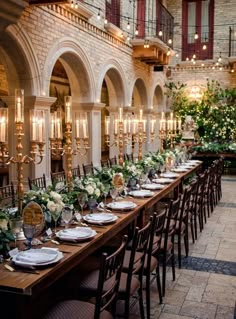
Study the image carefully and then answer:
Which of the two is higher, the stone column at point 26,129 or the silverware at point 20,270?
the stone column at point 26,129

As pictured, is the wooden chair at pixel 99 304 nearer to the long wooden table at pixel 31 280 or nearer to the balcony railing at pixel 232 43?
the long wooden table at pixel 31 280

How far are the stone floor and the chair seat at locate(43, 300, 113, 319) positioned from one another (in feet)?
3.65

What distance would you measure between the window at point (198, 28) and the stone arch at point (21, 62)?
1139 centimetres

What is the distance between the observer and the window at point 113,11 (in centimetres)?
1145

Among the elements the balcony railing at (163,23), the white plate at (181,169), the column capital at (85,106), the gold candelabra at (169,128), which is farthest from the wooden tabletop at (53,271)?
the balcony railing at (163,23)

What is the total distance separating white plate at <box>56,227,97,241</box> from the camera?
3.37 meters

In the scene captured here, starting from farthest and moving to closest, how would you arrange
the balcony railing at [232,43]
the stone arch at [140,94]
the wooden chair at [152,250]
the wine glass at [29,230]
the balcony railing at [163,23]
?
the balcony railing at [232,43] < the stone arch at [140,94] < the balcony railing at [163,23] < the wooden chair at [152,250] < the wine glass at [29,230]

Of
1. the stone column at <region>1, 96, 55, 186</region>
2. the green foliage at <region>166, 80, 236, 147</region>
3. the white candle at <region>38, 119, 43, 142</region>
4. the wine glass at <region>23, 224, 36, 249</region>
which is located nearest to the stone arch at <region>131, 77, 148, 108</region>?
the green foliage at <region>166, 80, 236, 147</region>

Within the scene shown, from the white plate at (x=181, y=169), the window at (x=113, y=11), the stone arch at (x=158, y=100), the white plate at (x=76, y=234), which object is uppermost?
the window at (x=113, y=11)

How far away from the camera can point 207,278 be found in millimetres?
4961

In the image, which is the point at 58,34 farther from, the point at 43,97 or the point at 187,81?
the point at 187,81

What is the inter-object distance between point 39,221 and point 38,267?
467 mm

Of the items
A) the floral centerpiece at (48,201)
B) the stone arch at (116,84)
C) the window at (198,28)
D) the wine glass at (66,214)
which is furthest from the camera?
the window at (198,28)

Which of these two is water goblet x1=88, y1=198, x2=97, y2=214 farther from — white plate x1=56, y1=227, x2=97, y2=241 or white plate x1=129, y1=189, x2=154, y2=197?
white plate x1=129, y1=189, x2=154, y2=197
